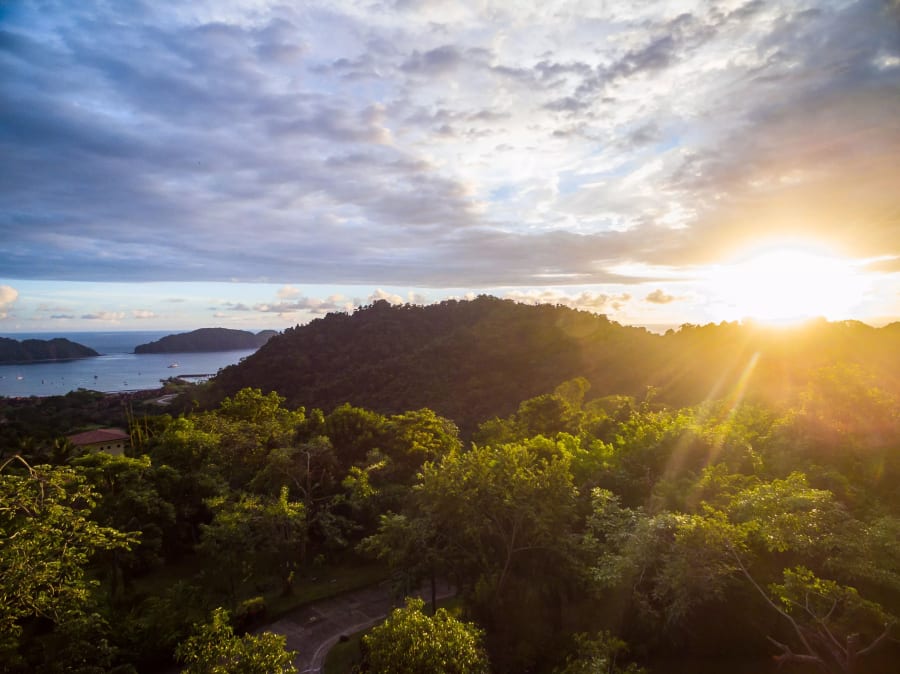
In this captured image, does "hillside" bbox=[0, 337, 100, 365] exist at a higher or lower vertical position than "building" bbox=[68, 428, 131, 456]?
higher

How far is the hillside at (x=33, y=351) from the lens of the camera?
169125mm

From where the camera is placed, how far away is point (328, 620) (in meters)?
15.0

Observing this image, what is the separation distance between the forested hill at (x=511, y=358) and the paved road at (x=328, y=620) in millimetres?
20131

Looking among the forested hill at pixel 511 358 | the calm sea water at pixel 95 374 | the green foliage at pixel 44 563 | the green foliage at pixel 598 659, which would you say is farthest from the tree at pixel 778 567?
the calm sea water at pixel 95 374

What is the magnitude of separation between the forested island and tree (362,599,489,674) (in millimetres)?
39

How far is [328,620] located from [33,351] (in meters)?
223

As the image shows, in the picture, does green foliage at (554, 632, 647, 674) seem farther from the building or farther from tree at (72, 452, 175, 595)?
the building

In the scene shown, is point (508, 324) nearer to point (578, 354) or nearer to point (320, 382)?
point (578, 354)

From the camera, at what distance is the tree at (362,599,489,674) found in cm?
724

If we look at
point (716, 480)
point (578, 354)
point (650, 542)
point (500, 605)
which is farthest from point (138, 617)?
point (578, 354)

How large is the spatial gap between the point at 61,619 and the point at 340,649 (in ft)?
22.3

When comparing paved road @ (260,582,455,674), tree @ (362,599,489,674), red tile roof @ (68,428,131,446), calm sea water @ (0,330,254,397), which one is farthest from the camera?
calm sea water @ (0,330,254,397)

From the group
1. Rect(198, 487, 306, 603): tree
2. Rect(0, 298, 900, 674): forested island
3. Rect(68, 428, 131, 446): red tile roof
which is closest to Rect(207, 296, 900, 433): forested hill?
Rect(0, 298, 900, 674): forested island

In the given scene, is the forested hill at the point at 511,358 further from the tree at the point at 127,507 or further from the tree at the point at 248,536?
the tree at the point at 127,507
